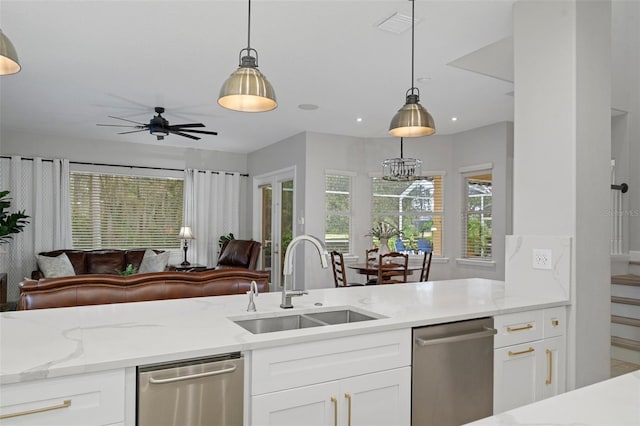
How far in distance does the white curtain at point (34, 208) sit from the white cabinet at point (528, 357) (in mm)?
6698

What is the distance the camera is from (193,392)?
137 cm

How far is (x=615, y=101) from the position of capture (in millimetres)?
4770

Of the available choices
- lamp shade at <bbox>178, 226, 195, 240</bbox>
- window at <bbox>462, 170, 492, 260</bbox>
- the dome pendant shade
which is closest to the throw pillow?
lamp shade at <bbox>178, 226, 195, 240</bbox>

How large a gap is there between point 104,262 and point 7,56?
5330mm

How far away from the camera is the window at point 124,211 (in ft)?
22.9

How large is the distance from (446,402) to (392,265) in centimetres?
338

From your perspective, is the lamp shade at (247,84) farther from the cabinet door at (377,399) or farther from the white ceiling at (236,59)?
the cabinet door at (377,399)

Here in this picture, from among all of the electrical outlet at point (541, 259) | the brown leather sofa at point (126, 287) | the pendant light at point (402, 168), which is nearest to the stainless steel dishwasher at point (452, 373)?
the electrical outlet at point (541, 259)

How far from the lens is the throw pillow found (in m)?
6.34

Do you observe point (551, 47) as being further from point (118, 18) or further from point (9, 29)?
point (9, 29)

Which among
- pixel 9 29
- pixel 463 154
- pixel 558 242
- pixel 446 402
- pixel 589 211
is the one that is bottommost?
pixel 446 402

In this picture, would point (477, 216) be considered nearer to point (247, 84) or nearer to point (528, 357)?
point (528, 357)

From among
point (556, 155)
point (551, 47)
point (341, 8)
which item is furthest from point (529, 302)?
point (341, 8)

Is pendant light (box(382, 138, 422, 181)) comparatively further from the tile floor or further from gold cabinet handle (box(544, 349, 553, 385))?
gold cabinet handle (box(544, 349, 553, 385))
